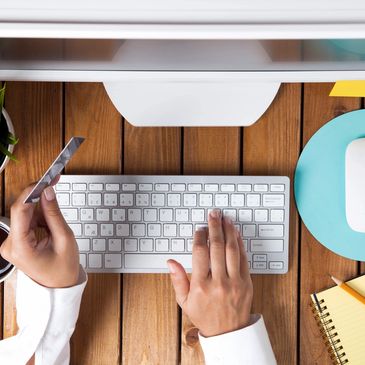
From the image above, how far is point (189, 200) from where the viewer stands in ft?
2.33

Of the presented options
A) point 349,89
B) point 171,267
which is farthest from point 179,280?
point 349,89

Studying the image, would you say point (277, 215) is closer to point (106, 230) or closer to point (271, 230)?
point (271, 230)

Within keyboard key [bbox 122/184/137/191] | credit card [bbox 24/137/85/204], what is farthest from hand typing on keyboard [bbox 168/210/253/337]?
credit card [bbox 24/137/85/204]

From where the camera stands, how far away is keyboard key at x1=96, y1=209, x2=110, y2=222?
28.1 inches

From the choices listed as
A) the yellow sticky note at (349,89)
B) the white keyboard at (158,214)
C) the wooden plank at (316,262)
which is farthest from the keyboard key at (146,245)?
the yellow sticky note at (349,89)

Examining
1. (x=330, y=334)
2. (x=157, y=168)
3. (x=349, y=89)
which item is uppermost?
(x=349, y=89)

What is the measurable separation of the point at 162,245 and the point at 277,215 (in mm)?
154

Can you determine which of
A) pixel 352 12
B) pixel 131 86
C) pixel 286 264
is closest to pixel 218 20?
pixel 352 12

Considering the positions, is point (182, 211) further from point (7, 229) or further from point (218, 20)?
point (218, 20)

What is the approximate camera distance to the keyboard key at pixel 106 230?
715mm

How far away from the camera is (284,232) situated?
2.35 feet

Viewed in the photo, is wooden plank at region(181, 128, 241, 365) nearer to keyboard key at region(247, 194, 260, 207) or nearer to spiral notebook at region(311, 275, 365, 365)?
keyboard key at region(247, 194, 260, 207)

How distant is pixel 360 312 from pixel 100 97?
452 millimetres

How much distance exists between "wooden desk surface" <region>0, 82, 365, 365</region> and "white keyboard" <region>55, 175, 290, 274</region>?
3cm
